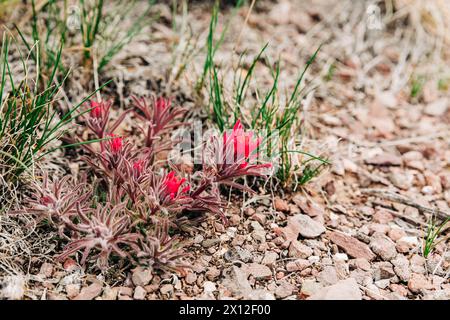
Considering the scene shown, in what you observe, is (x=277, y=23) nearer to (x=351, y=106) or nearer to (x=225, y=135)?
(x=351, y=106)

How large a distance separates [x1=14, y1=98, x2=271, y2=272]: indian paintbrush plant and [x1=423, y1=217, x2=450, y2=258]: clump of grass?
0.88 metres

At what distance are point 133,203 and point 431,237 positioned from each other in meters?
1.45

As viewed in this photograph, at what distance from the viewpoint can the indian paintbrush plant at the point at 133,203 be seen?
2.45 m

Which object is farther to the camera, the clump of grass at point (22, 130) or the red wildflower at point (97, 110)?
the red wildflower at point (97, 110)

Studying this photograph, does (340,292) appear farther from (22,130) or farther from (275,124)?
(22,130)

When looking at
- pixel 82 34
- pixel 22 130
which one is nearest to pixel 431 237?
pixel 22 130

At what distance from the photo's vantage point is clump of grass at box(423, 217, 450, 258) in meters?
Answer: 2.76

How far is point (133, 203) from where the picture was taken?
2.62 metres

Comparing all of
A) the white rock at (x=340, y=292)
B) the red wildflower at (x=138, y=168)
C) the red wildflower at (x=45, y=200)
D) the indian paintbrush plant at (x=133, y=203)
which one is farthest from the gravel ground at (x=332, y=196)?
the red wildflower at (x=138, y=168)

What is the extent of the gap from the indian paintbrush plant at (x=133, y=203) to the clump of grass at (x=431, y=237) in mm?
883

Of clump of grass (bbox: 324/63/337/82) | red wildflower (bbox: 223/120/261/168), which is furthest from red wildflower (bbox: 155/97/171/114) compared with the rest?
clump of grass (bbox: 324/63/337/82)

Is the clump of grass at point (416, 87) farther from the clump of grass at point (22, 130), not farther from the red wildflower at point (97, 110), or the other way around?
the clump of grass at point (22, 130)
